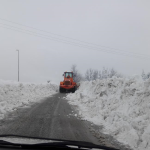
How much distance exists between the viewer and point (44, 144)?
8.69 feet

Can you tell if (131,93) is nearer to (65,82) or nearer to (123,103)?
(123,103)

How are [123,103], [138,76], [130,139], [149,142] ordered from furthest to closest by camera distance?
[138,76]
[123,103]
[130,139]
[149,142]

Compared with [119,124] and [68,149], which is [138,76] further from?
[68,149]

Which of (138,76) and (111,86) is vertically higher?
(138,76)

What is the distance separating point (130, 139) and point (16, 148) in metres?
3.18

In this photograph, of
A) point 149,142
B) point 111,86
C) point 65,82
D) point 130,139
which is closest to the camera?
point 149,142

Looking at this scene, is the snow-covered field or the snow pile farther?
the snow-covered field

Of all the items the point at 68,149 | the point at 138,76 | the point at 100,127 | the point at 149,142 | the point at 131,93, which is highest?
the point at 138,76

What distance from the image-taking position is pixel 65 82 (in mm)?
25766

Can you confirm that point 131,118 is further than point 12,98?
Answer: No

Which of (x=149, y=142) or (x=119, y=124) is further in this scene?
(x=119, y=124)

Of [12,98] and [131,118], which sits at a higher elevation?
[131,118]

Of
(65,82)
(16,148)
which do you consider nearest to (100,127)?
(16,148)

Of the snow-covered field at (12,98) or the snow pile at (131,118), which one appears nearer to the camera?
the snow pile at (131,118)
